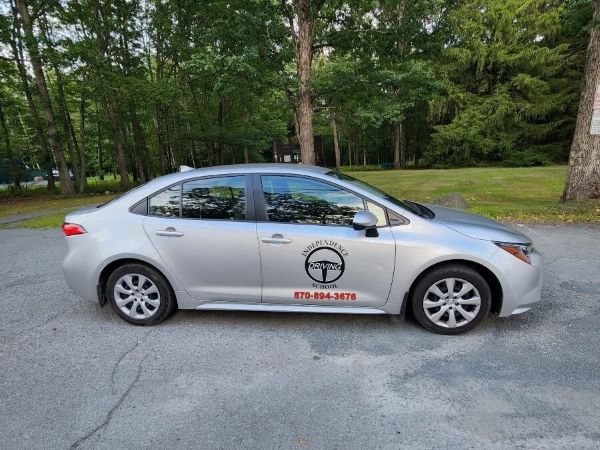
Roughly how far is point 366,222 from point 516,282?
140cm

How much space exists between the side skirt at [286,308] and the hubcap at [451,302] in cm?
44

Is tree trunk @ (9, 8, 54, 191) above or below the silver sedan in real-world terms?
above

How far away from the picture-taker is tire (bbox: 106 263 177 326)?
350cm

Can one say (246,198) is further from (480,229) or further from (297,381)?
(480,229)

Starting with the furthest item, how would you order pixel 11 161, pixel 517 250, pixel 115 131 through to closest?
pixel 11 161 < pixel 115 131 < pixel 517 250

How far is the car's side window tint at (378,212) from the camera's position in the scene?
10.6 ft

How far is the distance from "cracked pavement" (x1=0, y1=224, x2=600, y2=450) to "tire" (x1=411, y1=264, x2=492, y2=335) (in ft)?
0.43

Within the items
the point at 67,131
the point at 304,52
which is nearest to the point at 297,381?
the point at 304,52

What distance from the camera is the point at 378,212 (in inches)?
128

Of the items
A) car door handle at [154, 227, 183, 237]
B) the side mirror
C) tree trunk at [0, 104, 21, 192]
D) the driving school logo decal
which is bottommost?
the driving school logo decal

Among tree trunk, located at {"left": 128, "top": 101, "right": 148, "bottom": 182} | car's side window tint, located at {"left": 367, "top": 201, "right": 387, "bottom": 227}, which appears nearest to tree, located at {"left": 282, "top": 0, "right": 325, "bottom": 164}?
car's side window tint, located at {"left": 367, "top": 201, "right": 387, "bottom": 227}

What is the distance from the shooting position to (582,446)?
6.66 feet

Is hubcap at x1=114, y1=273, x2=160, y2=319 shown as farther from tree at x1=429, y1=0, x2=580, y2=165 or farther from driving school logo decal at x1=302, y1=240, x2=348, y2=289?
tree at x1=429, y1=0, x2=580, y2=165

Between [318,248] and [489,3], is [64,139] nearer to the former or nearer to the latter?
[318,248]
